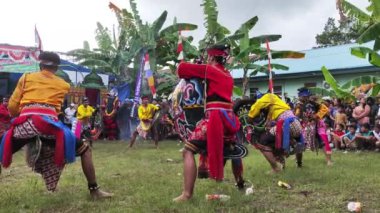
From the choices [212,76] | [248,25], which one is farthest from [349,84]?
[212,76]

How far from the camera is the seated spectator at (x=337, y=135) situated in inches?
534

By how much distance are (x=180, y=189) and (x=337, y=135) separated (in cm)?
876

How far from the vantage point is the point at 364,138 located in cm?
1304

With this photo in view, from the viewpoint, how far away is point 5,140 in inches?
195

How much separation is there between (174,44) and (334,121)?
678cm

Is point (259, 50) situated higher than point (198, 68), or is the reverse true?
point (259, 50)

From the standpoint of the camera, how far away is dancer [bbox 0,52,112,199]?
4914 mm

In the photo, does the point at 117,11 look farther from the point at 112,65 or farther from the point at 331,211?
the point at 331,211

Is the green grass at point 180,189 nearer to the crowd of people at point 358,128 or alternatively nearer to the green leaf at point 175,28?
the crowd of people at point 358,128

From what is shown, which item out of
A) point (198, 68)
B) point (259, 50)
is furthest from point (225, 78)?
point (259, 50)

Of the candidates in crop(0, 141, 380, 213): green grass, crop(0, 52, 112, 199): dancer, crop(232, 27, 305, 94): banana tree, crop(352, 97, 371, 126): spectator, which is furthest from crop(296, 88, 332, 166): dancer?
crop(232, 27, 305, 94): banana tree

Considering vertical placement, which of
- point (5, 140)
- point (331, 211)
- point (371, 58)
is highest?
point (371, 58)

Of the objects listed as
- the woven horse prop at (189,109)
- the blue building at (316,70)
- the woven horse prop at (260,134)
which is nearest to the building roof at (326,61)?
the blue building at (316,70)

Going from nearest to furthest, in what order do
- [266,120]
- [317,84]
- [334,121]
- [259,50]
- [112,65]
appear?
[266,120] → [334,121] → [259,50] → [112,65] → [317,84]
